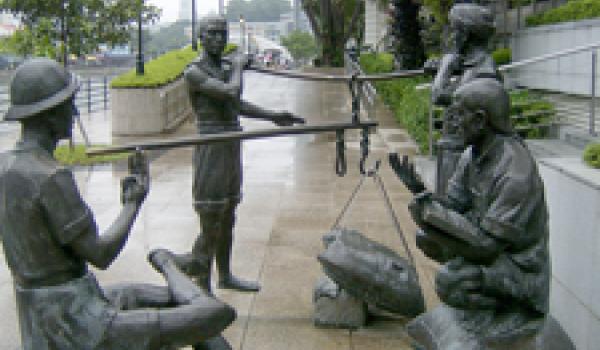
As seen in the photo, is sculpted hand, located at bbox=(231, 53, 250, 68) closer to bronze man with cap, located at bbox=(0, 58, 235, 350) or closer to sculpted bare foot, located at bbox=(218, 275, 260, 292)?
sculpted bare foot, located at bbox=(218, 275, 260, 292)

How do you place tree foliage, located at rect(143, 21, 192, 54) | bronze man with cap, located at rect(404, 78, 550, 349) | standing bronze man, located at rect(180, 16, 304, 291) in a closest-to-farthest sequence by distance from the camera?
1. bronze man with cap, located at rect(404, 78, 550, 349)
2. standing bronze man, located at rect(180, 16, 304, 291)
3. tree foliage, located at rect(143, 21, 192, 54)

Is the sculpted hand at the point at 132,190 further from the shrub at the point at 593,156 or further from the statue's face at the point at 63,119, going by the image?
the shrub at the point at 593,156

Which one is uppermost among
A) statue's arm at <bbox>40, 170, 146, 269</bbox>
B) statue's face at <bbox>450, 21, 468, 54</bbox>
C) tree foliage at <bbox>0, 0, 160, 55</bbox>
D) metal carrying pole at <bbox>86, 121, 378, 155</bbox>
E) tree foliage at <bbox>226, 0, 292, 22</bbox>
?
tree foliage at <bbox>226, 0, 292, 22</bbox>

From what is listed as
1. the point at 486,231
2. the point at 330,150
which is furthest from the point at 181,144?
the point at 330,150

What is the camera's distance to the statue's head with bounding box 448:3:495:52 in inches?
196

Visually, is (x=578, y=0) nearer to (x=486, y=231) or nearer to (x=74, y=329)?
(x=486, y=231)

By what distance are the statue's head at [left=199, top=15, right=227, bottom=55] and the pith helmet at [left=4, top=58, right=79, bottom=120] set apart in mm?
2184

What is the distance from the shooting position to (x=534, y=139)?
9711 mm

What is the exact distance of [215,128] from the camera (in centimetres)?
547

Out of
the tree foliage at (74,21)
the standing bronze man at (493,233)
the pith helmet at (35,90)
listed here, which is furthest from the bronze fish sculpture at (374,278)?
the tree foliage at (74,21)

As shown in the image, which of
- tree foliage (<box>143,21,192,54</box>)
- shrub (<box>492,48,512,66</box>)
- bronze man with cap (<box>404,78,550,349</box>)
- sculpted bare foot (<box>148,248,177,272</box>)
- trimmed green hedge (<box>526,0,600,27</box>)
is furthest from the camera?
tree foliage (<box>143,21,192,54</box>)

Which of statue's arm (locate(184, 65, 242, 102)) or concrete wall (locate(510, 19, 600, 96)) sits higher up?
concrete wall (locate(510, 19, 600, 96))

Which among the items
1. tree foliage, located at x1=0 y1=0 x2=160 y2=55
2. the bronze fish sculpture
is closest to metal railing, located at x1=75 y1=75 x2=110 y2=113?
tree foliage, located at x1=0 y1=0 x2=160 y2=55

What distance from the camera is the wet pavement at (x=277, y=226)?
536 cm
